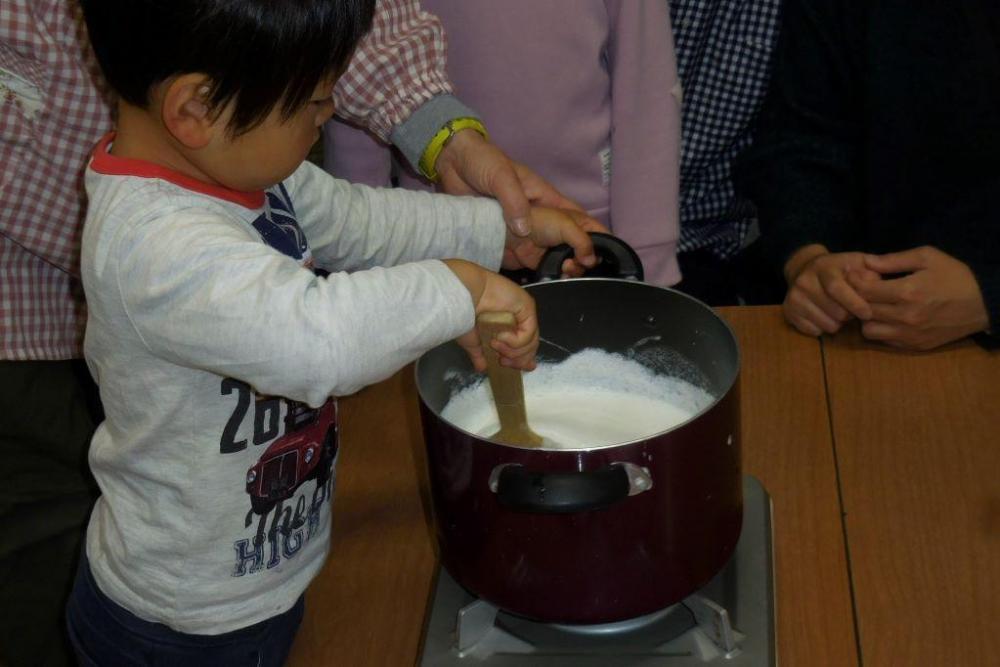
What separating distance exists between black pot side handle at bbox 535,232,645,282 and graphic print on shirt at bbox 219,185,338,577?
188mm

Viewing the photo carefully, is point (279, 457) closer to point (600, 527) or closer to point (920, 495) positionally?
point (600, 527)

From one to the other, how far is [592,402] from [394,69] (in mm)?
424

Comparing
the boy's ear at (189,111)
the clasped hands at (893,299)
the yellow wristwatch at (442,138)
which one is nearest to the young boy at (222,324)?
the boy's ear at (189,111)

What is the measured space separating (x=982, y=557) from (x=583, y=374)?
1.12ft

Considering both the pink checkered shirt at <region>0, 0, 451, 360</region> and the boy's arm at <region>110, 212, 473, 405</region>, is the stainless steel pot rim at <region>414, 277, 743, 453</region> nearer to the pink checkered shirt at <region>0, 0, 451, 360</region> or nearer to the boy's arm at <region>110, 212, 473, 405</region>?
the boy's arm at <region>110, 212, 473, 405</region>

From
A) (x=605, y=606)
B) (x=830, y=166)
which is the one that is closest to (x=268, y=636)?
(x=605, y=606)

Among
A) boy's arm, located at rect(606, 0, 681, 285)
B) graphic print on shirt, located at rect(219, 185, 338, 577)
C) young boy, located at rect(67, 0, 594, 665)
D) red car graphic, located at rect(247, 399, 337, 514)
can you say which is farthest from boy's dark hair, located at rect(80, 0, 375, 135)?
boy's arm, located at rect(606, 0, 681, 285)

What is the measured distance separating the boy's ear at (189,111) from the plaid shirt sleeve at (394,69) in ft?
1.46

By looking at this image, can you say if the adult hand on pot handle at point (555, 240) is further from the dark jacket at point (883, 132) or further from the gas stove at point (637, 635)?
the dark jacket at point (883, 132)

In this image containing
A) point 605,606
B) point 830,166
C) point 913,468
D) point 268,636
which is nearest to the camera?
point 605,606

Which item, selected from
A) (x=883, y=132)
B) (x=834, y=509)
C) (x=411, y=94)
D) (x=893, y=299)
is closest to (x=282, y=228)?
(x=411, y=94)

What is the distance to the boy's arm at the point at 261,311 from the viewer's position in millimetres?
659

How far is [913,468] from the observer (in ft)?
3.10

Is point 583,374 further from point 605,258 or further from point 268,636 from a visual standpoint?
point 268,636
